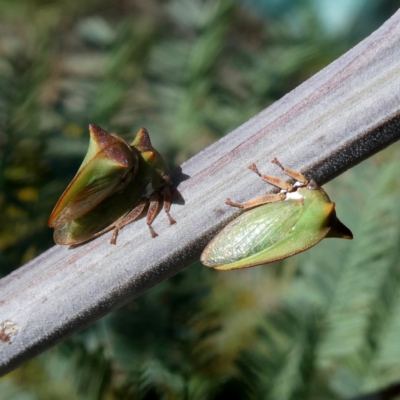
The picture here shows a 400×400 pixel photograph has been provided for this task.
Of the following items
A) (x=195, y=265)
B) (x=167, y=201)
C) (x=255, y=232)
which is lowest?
(x=195, y=265)

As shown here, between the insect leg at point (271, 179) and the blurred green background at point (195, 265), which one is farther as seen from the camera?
the blurred green background at point (195, 265)

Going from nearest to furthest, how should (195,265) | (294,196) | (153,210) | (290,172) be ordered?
(290,172) → (153,210) → (294,196) → (195,265)

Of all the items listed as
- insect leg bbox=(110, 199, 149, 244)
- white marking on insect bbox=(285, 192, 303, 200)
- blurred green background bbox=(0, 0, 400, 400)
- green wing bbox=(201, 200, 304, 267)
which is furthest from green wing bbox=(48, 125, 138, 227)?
blurred green background bbox=(0, 0, 400, 400)

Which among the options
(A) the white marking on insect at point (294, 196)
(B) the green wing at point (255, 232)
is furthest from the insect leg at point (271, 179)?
(A) the white marking on insect at point (294, 196)

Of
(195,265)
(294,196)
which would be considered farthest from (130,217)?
(195,265)

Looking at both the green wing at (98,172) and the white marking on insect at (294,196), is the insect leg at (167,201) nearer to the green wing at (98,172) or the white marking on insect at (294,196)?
the green wing at (98,172)

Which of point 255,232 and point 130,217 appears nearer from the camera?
point 130,217

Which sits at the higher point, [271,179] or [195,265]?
[271,179]

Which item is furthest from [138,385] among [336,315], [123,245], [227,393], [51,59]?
[51,59]

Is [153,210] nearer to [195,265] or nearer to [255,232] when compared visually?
[255,232]

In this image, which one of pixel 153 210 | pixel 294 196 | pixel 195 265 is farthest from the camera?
pixel 195 265
